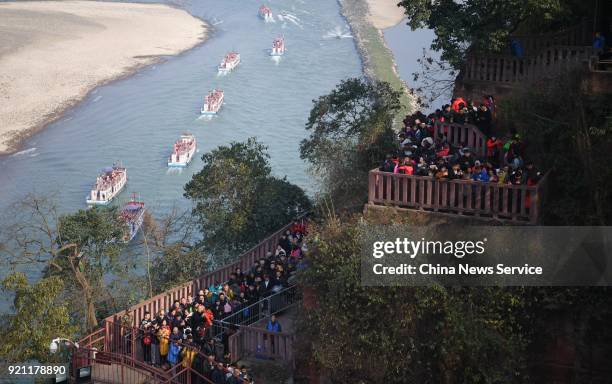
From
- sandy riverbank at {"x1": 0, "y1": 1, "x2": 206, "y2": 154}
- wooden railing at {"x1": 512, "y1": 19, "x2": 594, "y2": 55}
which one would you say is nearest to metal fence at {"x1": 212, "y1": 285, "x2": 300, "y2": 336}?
wooden railing at {"x1": 512, "y1": 19, "x2": 594, "y2": 55}

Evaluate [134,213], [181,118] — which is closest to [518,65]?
[134,213]

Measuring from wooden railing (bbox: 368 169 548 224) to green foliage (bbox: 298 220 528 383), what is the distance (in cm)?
160

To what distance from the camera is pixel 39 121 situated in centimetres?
6062

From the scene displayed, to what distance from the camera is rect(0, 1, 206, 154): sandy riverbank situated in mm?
63188

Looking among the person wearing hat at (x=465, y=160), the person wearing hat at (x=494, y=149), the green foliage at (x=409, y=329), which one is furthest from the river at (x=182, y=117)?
the green foliage at (x=409, y=329)

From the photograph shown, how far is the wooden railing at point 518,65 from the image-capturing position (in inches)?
831

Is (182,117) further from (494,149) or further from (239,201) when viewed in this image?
(494,149)

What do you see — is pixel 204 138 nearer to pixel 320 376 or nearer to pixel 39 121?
pixel 39 121

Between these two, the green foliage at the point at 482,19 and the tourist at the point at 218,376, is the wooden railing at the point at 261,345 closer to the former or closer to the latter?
the tourist at the point at 218,376

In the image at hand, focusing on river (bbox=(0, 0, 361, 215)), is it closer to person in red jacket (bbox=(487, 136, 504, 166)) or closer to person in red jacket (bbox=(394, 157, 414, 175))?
person in red jacket (bbox=(487, 136, 504, 166))

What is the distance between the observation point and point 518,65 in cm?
2238

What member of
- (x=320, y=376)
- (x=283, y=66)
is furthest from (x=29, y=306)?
(x=283, y=66)

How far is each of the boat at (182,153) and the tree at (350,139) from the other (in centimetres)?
2565

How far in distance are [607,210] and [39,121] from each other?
48.9 metres
